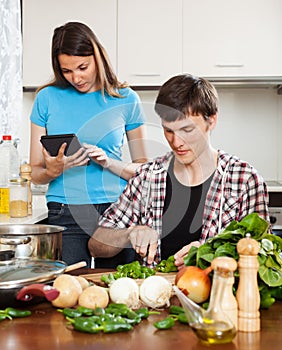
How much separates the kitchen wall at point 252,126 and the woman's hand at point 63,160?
1.53m

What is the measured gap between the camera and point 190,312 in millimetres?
1029

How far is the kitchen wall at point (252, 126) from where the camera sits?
11.9ft

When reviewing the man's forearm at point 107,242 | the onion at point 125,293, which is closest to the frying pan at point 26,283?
the onion at point 125,293

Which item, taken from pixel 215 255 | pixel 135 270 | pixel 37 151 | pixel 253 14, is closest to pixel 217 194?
pixel 135 270

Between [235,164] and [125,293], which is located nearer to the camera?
[125,293]

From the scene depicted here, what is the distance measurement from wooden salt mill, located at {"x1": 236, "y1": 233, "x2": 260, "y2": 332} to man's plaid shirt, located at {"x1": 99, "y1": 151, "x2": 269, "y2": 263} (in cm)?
66

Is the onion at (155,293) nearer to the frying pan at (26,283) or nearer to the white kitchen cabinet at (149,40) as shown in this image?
the frying pan at (26,283)

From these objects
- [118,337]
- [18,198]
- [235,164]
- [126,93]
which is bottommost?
[118,337]

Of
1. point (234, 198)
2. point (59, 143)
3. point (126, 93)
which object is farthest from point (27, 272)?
point (126, 93)

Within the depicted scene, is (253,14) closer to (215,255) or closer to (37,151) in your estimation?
(37,151)

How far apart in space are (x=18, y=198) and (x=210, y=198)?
81cm

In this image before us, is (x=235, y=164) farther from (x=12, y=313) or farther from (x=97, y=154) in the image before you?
(x=12, y=313)

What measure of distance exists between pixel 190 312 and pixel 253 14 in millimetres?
2630

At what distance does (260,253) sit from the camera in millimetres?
1218
